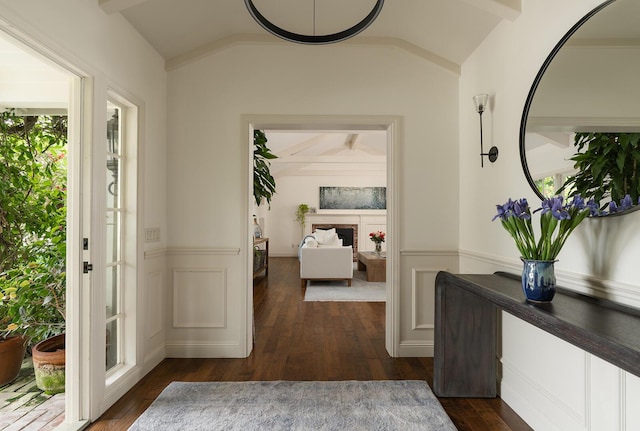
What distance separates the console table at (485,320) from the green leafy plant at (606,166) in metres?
0.47

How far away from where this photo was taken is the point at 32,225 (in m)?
2.78

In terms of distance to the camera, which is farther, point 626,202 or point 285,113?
point 285,113

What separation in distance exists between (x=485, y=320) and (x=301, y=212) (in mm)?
8364

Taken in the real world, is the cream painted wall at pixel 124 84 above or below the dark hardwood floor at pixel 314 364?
above

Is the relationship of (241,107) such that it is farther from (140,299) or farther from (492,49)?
(492,49)

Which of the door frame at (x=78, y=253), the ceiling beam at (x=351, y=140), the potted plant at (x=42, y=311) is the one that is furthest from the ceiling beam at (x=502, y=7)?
the ceiling beam at (x=351, y=140)

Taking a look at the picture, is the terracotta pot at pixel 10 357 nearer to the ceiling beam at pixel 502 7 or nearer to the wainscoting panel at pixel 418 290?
the wainscoting panel at pixel 418 290

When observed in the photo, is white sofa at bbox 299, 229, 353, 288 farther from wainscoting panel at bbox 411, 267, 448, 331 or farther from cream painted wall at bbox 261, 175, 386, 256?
cream painted wall at bbox 261, 175, 386, 256

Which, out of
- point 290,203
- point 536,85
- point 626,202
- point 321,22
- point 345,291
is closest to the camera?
point 626,202

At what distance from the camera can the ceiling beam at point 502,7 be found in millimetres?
2184

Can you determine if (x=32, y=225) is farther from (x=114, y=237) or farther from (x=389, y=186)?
(x=389, y=186)

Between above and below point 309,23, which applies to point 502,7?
below

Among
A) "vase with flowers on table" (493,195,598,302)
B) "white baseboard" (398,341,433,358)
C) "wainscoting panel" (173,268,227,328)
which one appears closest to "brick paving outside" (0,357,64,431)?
"wainscoting panel" (173,268,227,328)

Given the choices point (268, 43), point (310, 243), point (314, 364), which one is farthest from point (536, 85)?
point (310, 243)
